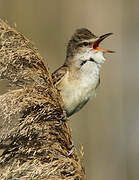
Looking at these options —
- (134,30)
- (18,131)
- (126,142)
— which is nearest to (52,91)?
(18,131)

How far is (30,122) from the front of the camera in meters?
1.82

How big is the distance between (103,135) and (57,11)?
4.69ft

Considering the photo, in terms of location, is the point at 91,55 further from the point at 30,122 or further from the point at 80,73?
the point at 30,122

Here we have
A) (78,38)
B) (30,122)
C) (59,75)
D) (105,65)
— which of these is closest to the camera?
(30,122)

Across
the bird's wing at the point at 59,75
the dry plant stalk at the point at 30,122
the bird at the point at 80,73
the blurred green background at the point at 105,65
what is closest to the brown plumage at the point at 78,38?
the bird at the point at 80,73

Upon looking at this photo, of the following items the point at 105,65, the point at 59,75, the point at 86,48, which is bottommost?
the point at 105,65

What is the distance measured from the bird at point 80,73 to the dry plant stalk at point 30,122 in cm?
80

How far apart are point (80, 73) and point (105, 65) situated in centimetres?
231

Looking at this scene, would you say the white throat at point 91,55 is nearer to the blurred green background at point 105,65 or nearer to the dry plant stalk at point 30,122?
the dry plant stalk at point 30,122

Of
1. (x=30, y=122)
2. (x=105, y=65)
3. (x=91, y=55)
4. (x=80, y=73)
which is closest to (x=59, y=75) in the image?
(x=80, y=73)

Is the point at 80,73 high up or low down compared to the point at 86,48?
down

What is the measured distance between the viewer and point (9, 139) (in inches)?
73.5

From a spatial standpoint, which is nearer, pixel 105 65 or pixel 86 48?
pixel 86 48

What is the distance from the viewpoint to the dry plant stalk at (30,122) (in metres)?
1.78
